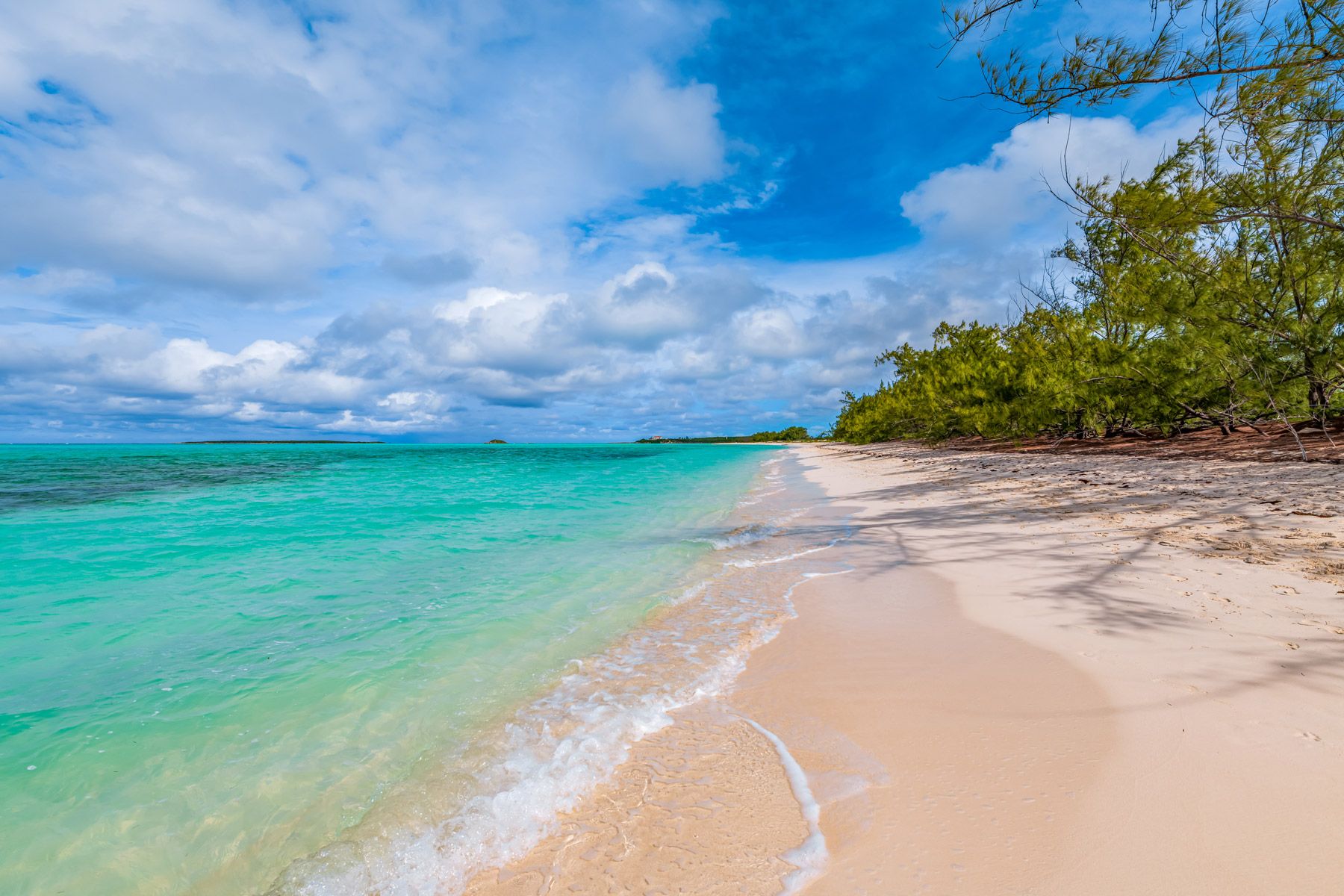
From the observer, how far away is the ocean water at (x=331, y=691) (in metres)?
2.21

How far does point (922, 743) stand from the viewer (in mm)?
2496

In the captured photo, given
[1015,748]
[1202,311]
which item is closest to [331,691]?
[1015,748]

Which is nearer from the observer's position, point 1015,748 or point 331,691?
point 1015,748

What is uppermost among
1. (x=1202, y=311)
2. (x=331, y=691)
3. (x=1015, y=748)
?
(x=1202, y=311)

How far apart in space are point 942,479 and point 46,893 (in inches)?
613

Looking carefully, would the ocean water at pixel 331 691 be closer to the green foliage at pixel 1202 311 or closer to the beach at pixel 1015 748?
the beach at pixel 1015 748

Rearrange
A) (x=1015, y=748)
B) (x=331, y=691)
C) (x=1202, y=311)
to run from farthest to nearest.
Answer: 1. (x=1202, y=311)
2. (x=331, y=691)
3. (x=1015, y=748)

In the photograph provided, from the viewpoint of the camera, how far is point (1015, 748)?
237 centimetres

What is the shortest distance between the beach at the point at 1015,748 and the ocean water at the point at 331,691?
0.47 m

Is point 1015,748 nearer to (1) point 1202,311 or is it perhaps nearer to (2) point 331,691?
(2) point 331,691

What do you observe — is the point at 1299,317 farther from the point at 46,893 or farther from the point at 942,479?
the point at 46,893

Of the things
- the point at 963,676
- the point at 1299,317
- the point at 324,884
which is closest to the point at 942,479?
the point at 1299,317

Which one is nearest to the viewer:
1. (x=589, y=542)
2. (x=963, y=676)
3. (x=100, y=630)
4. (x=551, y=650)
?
(x=963, y=676)

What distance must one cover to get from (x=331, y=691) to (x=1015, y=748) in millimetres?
4056
